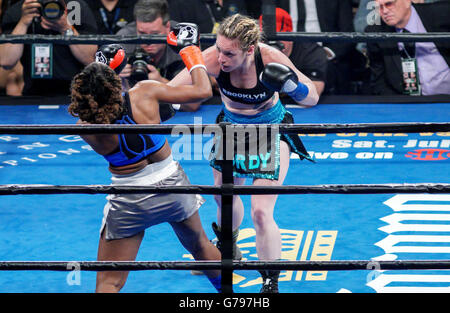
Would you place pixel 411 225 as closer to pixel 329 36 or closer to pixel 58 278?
pixel 329 36

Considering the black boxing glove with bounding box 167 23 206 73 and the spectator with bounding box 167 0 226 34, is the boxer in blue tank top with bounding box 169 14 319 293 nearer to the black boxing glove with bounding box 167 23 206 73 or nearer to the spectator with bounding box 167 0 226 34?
the black boxing glove with bounding box 167 23 206 73

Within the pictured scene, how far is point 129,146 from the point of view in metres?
2.74

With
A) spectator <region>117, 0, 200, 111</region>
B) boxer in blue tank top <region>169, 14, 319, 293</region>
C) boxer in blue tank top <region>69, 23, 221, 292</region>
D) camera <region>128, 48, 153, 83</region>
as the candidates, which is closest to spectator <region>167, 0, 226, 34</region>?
spectator <region>117, 0, 200, 111</region>

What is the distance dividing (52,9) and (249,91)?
2.42m

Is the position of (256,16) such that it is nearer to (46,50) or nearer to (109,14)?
(109,14)

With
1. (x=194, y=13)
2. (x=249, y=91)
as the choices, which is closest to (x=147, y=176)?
(x=249, y=91)

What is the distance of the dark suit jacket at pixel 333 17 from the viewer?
18.8 ft

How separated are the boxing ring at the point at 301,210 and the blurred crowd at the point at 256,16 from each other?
0.26m

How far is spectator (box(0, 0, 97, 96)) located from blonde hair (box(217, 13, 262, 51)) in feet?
7.65

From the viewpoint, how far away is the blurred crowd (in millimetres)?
5250

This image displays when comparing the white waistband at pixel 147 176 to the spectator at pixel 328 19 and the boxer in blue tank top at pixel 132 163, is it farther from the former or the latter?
the spectator at pixel 328 19

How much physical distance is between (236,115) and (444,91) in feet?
9.02

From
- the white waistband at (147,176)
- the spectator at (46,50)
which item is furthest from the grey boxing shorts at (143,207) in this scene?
the spectator at (46,50)
